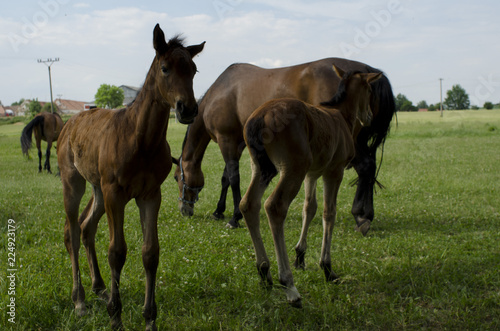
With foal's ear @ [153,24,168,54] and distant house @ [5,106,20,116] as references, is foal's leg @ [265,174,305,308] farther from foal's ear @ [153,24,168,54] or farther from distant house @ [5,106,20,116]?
distant house @ [5,106,20,116]

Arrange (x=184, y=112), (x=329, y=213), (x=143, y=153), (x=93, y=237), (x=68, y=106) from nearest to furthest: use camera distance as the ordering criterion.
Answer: (x=184, y=112)
(x=143, y=153)
(x=93, y=237)
(x=329, y=213)
(x=68, y=106)

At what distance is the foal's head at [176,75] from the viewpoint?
295 cm

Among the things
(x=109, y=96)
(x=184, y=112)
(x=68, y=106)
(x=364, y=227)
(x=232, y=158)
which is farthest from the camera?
(x=68, y=106)

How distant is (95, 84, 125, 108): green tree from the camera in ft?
252

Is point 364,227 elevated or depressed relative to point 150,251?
depressed

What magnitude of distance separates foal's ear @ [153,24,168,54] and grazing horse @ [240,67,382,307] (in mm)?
1066

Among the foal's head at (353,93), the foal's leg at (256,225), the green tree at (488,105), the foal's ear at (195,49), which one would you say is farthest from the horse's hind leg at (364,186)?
the green tree at (488,105)

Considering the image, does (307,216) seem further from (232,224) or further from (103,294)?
(232,224)

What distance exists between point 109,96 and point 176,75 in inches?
3102

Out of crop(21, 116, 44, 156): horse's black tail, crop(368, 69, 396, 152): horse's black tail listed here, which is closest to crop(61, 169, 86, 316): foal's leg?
crop(368, 69, 396, 152): horse's black tail

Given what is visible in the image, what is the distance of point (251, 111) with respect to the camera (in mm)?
6844

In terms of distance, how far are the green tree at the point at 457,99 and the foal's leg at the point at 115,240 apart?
54464 mm

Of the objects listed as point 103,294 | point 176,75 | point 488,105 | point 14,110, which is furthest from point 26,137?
point 14,110

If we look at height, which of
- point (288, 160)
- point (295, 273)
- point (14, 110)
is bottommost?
point (295, 273)
